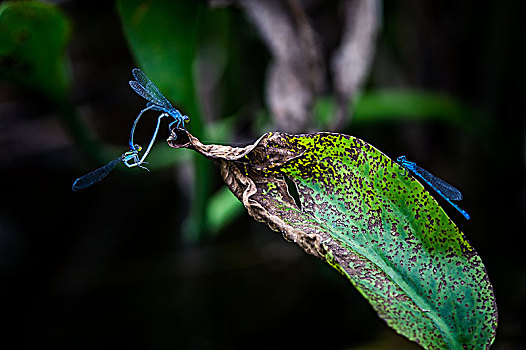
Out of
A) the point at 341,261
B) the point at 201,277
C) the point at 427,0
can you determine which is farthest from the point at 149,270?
the point at 341,261

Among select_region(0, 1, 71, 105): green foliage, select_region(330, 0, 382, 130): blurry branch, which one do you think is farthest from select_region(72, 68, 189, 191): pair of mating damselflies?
select_region(330, 0, 382, 130): blurry branch

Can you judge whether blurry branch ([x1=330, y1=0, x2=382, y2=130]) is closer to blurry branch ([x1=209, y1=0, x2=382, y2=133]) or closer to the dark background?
blurry branch ([x1=209, y1=0, x2=382, y2=133])

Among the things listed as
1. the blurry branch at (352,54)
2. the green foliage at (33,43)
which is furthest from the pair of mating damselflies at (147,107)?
the blurry branch at (352,54)

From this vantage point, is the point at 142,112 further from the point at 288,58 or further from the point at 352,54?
the point at 352,54

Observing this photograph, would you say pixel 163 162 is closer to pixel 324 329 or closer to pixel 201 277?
pixel 201 277

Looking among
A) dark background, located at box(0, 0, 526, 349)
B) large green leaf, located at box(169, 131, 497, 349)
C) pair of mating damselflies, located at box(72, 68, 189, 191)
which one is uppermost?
pair of mating damselflies, located at box(72, 68, 189, 191)

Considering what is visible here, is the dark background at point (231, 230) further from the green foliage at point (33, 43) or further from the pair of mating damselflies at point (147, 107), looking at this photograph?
the pair of mating damselflies at point (147, 107)
